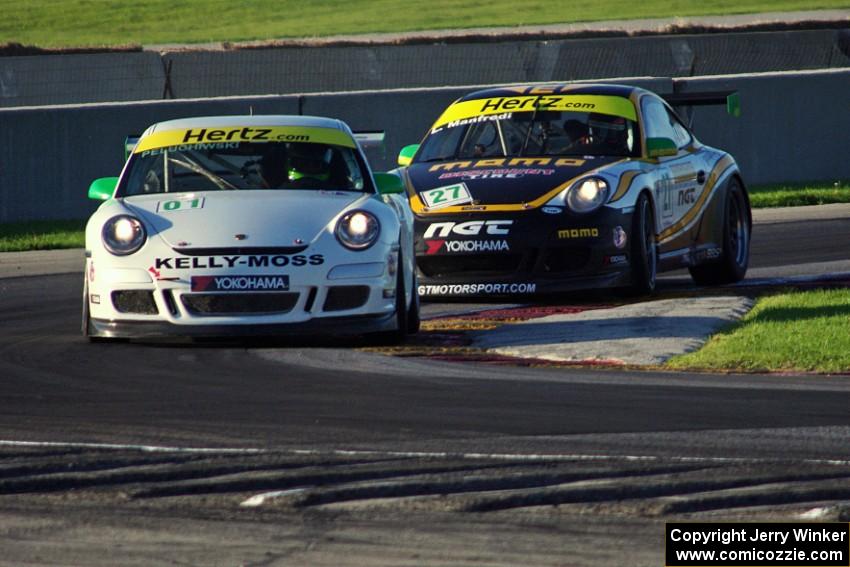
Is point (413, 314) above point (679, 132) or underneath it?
underneath

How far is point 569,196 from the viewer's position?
37.7 ft

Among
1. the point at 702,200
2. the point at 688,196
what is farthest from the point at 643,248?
the point at 702,200

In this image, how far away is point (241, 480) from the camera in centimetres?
618

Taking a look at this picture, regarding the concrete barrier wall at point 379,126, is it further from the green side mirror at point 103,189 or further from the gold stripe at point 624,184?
the green side mirror at point 103,189

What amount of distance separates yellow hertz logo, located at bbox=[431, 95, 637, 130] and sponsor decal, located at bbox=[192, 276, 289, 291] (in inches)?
153

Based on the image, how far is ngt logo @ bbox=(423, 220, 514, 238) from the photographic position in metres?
11.4

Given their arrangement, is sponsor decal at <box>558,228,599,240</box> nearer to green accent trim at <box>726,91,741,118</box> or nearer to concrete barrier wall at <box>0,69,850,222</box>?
green accent trim at <box>726,91,741,118</box>

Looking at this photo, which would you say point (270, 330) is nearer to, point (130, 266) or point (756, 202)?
point (130, 266)

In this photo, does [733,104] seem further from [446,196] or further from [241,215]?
[241,215]

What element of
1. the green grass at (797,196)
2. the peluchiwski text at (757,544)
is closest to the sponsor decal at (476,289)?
the peluchiwski text at (757,544)

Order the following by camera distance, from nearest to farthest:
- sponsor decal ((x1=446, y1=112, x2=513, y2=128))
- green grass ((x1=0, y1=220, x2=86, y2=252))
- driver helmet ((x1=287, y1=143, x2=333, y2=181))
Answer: driver helmet ((x1=287, y1=143, x2=333, y2=181))
sponsor decal ((x1=446, y1=112, x2=513, y2=128))
green grass ((x1=0, y1=220, x2=86, y2=252))

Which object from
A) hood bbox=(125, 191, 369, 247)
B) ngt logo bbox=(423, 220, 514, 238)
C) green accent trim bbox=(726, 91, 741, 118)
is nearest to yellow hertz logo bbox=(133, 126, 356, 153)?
hood bbox=(125, 191, 369, 247)

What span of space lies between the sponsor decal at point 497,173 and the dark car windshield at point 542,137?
0.45 m

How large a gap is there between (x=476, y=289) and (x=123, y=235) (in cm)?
269
